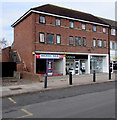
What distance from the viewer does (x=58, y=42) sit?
20250mm

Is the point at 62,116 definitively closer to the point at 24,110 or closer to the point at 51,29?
the point at 24,110

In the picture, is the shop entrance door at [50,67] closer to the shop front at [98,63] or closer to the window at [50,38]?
the window at [50,38]

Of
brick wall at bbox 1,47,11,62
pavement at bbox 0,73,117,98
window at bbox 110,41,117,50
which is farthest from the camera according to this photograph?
window at bbox 110,41,117,50

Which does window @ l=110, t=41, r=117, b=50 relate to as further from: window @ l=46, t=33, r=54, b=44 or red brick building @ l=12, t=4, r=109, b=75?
window @ l=46, t=33, r=54, b=44

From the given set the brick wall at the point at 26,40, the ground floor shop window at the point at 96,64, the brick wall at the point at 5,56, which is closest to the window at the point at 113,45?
the ground floor shop window at the point at 96,64

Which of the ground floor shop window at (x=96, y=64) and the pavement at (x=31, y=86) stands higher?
the ground floor shop window at (x=96, y=64)

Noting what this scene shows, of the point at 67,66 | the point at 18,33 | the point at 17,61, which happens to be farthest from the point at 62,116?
the point at 18,33

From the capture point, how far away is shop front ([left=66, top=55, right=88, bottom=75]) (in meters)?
21.8

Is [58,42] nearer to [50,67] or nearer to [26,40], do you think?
[50,67]

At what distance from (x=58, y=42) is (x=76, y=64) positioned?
4.50 meters

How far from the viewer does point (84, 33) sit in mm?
22859

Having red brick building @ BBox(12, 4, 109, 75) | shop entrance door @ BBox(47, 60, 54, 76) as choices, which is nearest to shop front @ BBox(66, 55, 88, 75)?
red brick building @ BBox(12, 4, 109, 75)

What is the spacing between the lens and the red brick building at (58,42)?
1877 cm

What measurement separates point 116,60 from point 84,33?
856 centimetres
